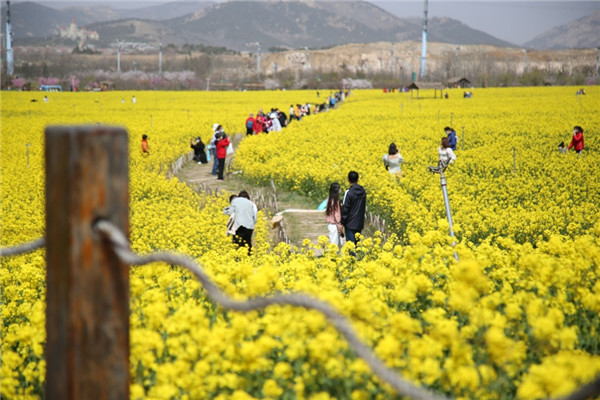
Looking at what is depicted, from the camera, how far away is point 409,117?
40.7m

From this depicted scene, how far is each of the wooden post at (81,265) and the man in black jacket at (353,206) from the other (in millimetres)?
8138

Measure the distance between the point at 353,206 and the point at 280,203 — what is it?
6216 millimetres

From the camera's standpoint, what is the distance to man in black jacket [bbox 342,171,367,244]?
10453mm

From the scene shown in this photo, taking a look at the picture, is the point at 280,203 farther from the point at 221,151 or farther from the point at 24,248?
the point at 24,248

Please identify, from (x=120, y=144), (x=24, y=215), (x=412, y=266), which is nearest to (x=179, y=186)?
(x=24, y=215)

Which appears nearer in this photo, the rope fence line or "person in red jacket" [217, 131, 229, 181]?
the rope fence line

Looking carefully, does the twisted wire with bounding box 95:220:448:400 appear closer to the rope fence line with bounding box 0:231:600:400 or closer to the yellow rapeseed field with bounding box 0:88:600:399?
the rope fence line with bounding box 0:231:600:400

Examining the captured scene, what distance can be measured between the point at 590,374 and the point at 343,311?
132 cm

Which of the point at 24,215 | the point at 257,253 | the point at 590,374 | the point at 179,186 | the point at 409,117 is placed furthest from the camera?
the point at 409,117

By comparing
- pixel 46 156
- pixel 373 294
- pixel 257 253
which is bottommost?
pixel 257 253

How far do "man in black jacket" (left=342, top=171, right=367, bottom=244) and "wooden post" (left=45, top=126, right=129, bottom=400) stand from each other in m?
8.14

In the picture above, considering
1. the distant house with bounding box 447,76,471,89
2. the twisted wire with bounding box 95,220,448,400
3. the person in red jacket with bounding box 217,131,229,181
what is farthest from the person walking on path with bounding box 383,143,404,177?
the distant house with bounding box 447,76,471,89

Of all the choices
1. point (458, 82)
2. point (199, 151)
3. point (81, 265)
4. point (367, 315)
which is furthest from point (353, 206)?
point (458, 82)

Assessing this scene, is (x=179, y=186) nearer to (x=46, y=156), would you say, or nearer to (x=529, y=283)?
(x=529, y=283)
